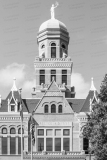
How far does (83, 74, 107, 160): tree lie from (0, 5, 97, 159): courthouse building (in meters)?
17.5

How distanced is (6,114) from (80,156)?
12577 mm

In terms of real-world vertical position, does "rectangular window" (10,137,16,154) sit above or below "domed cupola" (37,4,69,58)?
below

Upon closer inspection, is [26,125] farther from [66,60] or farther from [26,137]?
[66,60]

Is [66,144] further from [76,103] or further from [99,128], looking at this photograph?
[99,128]

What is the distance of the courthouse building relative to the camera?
54.3 meters

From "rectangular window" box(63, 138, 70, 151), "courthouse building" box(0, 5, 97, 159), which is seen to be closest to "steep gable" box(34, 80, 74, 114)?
"courthouse building" box(0, 5, 97, 159)

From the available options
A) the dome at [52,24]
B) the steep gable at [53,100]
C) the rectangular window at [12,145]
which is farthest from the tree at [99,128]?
the dome at [52,24]

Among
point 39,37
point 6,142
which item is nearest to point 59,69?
point 39,37

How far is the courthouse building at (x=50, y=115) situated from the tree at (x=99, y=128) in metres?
17.5

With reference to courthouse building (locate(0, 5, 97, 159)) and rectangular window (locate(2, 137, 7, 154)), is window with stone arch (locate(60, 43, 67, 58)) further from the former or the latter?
rectangular window (locate(2, 137, 7, 154))

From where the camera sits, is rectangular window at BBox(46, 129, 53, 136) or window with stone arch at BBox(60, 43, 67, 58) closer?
rectangular window at BBox(46, 129, 53, 136)

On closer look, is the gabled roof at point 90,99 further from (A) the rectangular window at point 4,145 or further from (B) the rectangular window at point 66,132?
(A) the rectangular window at point 4,145

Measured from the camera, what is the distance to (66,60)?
202 feet

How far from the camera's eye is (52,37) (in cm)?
6281
